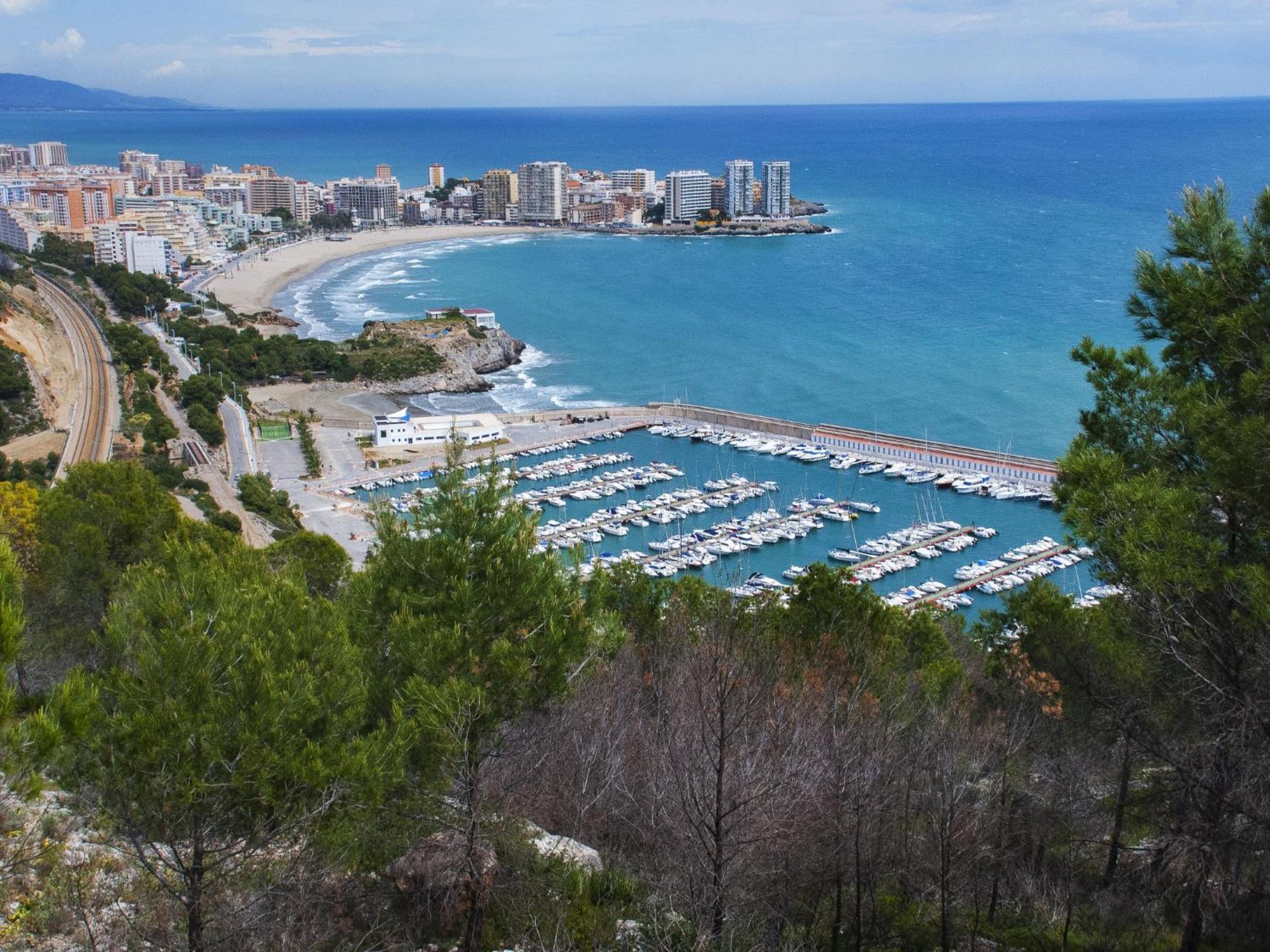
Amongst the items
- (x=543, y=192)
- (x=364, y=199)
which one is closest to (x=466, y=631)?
(x=543, y=192)

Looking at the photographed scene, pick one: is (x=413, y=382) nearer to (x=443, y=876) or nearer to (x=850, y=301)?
(x=850, y=301)

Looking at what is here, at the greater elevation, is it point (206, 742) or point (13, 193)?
point (13, 193)

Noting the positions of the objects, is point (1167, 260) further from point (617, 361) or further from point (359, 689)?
point (617, 361)

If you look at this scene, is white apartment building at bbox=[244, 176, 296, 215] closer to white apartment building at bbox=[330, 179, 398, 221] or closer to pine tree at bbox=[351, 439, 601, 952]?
white apartment building at bbox=[330, 179, 398, 221]

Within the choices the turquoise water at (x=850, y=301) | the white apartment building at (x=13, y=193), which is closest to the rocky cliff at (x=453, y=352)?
the turquoise water at (x=850, y=301)

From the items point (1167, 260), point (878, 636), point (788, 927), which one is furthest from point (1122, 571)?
point (878, 636)
